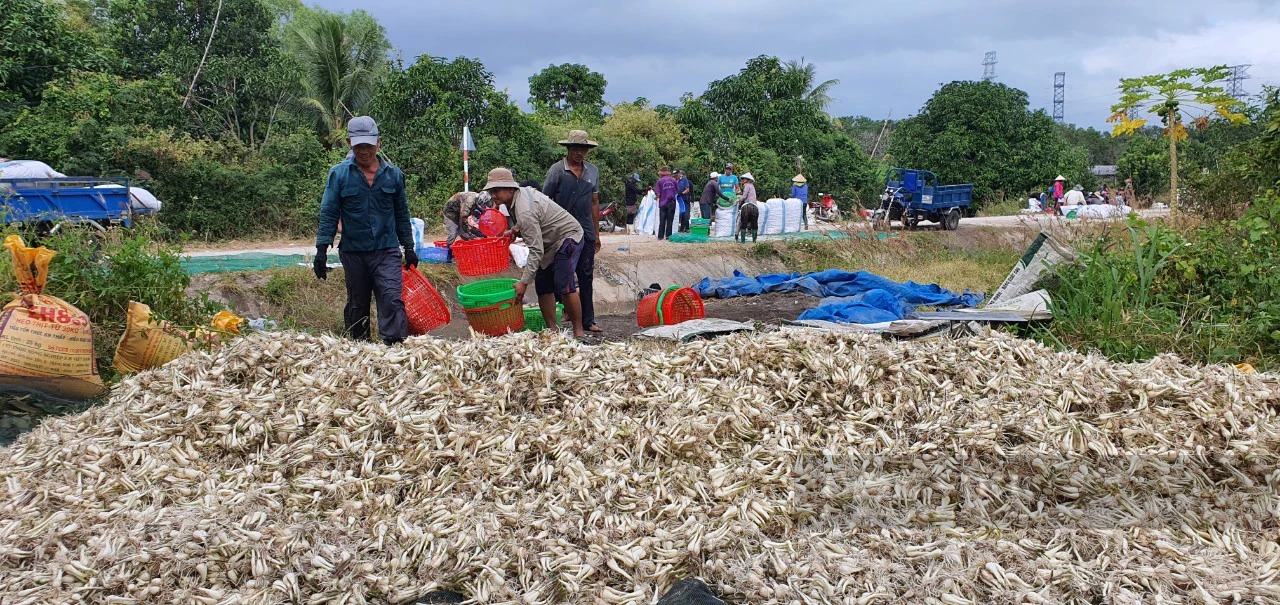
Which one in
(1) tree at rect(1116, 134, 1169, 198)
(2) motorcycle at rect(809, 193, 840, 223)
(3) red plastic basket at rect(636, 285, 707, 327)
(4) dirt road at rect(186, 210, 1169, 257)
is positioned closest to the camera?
(3) red plastic basket at rect(636, 285, 707, 327)

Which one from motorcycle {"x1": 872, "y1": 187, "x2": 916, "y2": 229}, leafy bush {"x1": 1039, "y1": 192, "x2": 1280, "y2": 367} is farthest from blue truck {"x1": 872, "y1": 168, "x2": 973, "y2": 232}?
leafy bush {"x1": 1039, "y1": 192, "x2": 1280, "y2": 367}

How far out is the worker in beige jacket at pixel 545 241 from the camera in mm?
5668

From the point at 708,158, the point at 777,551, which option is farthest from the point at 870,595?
the point at 708,158

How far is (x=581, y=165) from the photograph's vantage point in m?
6.50

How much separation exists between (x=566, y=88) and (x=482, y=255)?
52.2 ft

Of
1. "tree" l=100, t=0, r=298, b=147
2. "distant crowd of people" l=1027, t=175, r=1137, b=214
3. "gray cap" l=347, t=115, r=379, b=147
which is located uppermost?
"tree" l=100, t=0, r=298, b=147

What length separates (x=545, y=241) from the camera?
5.92 metres

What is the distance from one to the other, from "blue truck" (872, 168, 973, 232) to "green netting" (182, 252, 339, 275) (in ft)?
36.3

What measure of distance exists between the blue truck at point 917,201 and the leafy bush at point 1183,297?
11.0 meters

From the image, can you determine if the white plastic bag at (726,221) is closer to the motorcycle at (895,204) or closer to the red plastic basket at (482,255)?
the motorcycle at (895,204)

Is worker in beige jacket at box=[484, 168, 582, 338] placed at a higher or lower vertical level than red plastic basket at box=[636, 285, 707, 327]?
higher

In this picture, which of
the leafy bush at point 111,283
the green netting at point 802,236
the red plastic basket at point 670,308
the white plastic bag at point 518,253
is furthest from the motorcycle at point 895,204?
the leafy bush at point 111,283

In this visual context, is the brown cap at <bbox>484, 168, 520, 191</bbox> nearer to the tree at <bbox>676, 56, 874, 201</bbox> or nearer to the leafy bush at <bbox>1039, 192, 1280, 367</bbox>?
the leafy bush at <bbox>1039, 192, 1280, 367</bbox>

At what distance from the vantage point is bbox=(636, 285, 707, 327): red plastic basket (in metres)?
6.61
